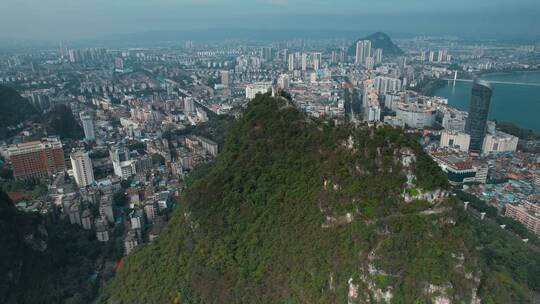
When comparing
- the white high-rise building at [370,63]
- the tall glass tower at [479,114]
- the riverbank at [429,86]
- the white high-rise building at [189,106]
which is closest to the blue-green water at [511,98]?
the riverbank at [429,86]

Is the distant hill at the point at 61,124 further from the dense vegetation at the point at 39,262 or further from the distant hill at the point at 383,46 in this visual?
the distant hill at the point at 383,46

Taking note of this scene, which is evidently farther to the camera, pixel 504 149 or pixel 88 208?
pixel 504 149

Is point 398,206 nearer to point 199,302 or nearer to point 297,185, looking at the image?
point 297,185

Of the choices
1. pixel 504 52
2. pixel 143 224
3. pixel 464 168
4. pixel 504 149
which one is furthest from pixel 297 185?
pixel 504 52

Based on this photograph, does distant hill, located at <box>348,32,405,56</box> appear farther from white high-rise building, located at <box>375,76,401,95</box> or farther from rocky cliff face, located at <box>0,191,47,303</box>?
rocky cliff face, located at <box>0,191,47,303</box>

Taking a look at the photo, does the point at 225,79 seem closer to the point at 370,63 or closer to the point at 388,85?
the point at 388,85
